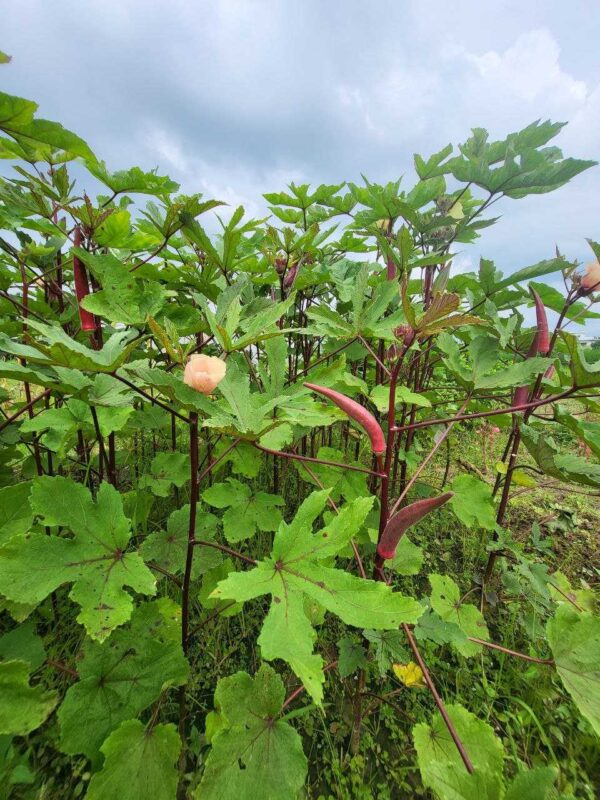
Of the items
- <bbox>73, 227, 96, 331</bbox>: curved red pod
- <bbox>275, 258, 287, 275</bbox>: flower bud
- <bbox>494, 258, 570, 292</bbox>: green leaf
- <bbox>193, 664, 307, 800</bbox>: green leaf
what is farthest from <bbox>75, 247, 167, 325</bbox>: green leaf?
<bbox>494, 258, 570, 292</bbox>: green leaf

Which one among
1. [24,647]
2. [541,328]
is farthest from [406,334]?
[24,647]

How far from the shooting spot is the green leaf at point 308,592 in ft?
2.10

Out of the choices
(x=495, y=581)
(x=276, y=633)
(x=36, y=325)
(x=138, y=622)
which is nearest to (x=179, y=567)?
(x=138, y=622)

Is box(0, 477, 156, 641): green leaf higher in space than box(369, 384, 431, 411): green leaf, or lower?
lower

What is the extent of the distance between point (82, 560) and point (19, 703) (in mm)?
340

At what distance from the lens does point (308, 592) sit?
28.4 inches

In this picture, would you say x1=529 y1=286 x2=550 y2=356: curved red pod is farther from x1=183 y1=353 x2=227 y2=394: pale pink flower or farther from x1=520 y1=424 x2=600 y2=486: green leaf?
x1=183 y1=353 x2=227 y2=394: pale pink flower

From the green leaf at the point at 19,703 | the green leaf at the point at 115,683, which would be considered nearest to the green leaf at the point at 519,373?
the green leaf at the point at 115,683

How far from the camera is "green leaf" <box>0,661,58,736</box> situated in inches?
31.3

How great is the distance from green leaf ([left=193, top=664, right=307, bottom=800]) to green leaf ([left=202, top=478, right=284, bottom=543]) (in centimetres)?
48

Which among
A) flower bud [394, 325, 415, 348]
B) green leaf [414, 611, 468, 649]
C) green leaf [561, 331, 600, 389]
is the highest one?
flower bud [394, 325, 415, 348]

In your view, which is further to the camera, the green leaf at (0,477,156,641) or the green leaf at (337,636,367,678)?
the green leaf at (337,636,367,678)

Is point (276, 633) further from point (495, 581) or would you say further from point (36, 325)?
point (495, 581)

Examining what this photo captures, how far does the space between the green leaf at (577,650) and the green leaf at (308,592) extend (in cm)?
55
